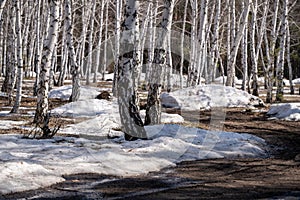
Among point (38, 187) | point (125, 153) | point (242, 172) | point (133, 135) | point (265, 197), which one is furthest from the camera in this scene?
point (133, 135)

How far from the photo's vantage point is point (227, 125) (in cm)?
1300

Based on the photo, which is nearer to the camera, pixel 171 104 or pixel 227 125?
pixel 227 125

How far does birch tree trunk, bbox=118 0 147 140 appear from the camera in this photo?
8742mm

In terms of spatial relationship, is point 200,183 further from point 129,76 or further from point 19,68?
point 19,68

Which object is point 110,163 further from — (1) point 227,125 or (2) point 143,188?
(1) point 227,125

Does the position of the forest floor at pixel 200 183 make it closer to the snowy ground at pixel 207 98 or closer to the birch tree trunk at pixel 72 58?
the snowy ground at pixel 207 98

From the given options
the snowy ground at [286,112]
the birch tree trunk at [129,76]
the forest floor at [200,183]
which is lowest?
the forest floor at [200,183]

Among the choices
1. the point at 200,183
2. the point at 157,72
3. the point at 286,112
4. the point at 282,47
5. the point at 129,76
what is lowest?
the point at 200,183

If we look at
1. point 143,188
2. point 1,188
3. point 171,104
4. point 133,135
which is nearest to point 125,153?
point 133,135

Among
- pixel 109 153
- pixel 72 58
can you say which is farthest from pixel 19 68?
pixel 109 153

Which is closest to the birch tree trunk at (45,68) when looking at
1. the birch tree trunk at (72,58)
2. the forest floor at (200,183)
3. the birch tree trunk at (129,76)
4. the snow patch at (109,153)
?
the snow patch at (109,153)

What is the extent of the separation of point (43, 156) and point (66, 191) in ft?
6.36

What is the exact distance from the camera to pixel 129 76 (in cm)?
877

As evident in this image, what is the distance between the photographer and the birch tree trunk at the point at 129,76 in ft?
28.7
